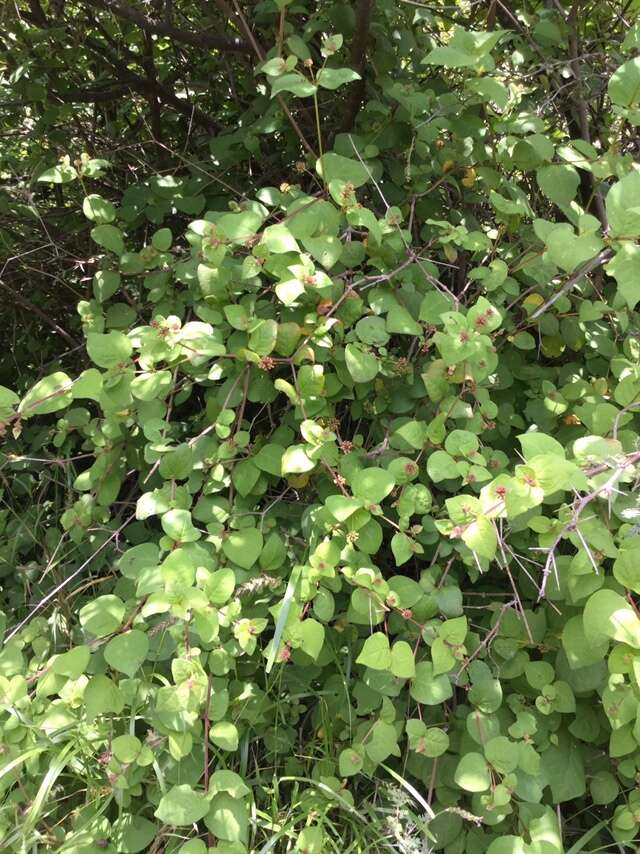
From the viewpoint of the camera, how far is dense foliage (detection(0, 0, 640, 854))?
1282 millimetres

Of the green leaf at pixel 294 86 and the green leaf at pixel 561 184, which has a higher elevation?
the green leaf at pixel 294 86

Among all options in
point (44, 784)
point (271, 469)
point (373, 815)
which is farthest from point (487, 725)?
point (44, 784)

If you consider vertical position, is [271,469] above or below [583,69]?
below

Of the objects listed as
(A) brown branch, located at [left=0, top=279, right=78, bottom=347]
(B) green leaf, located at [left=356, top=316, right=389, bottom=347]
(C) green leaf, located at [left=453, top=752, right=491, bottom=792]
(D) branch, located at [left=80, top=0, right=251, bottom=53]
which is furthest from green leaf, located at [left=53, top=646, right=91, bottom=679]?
(D) branch, located at [left=80, top=0, right=251, bottom=53]

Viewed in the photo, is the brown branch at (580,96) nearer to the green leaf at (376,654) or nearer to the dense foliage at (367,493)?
the dense foliage at (367,493)

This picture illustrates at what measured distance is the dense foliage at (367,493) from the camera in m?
1.28

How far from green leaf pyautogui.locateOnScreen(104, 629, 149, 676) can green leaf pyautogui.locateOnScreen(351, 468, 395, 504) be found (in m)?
0.50

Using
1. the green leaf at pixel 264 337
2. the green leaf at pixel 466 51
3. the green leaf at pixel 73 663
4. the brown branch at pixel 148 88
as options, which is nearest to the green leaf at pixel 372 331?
the green leaf at pixel 264 337

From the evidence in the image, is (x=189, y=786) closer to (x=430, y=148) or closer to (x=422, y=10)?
(x=430, y=148)

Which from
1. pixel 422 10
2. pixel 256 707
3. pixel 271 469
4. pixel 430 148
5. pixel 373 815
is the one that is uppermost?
pixel 422 10

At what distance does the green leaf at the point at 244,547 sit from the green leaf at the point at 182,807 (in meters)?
0.43

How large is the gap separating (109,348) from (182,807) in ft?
2.87

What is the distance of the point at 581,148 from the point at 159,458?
47.8 inches

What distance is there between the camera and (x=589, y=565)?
1211mm
